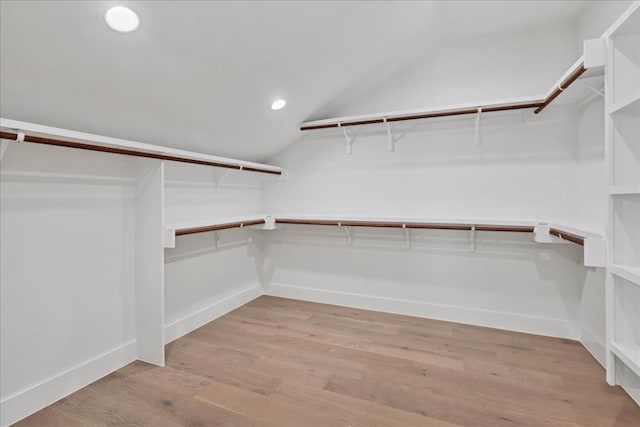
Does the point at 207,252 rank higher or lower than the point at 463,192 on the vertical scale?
lower

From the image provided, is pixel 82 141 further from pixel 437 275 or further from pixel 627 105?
pixel 437 275

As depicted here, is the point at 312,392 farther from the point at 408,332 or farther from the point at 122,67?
the point at 122,67

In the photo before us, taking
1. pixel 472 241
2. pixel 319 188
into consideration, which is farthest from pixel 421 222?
pixel 319 188

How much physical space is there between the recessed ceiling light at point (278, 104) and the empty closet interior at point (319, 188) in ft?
0.18

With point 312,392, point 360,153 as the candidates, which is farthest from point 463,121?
point 312,392

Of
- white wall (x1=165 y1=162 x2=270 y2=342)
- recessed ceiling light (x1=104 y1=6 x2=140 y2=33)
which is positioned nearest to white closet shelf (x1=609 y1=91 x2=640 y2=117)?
recessed ceiling light (x1=104 y1=6 x2=140 y2=33)

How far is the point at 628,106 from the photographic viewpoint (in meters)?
1.45

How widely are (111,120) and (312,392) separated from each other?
1911mm

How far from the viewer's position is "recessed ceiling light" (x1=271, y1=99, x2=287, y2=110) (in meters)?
2.48

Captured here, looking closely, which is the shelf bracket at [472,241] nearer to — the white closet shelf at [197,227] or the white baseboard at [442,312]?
the white baseboard at [442,312]

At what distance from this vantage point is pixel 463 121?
2666 mm

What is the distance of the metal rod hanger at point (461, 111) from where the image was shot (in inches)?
69.8

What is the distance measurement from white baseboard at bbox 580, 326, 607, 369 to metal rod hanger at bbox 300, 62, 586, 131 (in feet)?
5.20

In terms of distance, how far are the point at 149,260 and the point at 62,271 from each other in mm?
440
